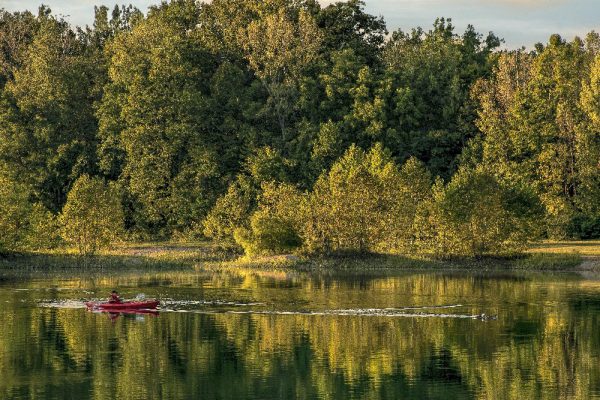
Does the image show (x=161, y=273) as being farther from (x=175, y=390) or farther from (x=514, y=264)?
(x=175, y=390)

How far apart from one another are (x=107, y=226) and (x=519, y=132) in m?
49.7

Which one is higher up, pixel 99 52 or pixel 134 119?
pixel 99 52

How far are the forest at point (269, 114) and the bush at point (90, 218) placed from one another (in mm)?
12382

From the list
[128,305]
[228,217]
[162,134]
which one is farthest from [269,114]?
[128,305]

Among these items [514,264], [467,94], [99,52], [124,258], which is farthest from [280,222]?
[99,52]

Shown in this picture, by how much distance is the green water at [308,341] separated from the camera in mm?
39875

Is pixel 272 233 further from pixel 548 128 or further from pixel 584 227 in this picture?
pixel 548 128

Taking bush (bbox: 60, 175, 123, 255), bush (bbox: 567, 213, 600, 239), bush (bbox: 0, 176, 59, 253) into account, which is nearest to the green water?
bush (bbox: 0, 176, 59, 253)

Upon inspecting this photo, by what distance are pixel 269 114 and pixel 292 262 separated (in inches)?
1512

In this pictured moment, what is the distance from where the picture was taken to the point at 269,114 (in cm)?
13100

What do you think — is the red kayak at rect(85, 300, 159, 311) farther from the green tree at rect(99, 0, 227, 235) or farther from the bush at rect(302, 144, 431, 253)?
the green tree at rect(99, 0, 227, 235)

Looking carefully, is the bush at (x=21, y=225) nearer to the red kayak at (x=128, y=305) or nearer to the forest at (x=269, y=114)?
the forest at (x=269, y=114)

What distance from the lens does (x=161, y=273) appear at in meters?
89.6

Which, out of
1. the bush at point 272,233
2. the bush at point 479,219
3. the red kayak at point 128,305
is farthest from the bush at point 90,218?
the red kayak at point 128,305
